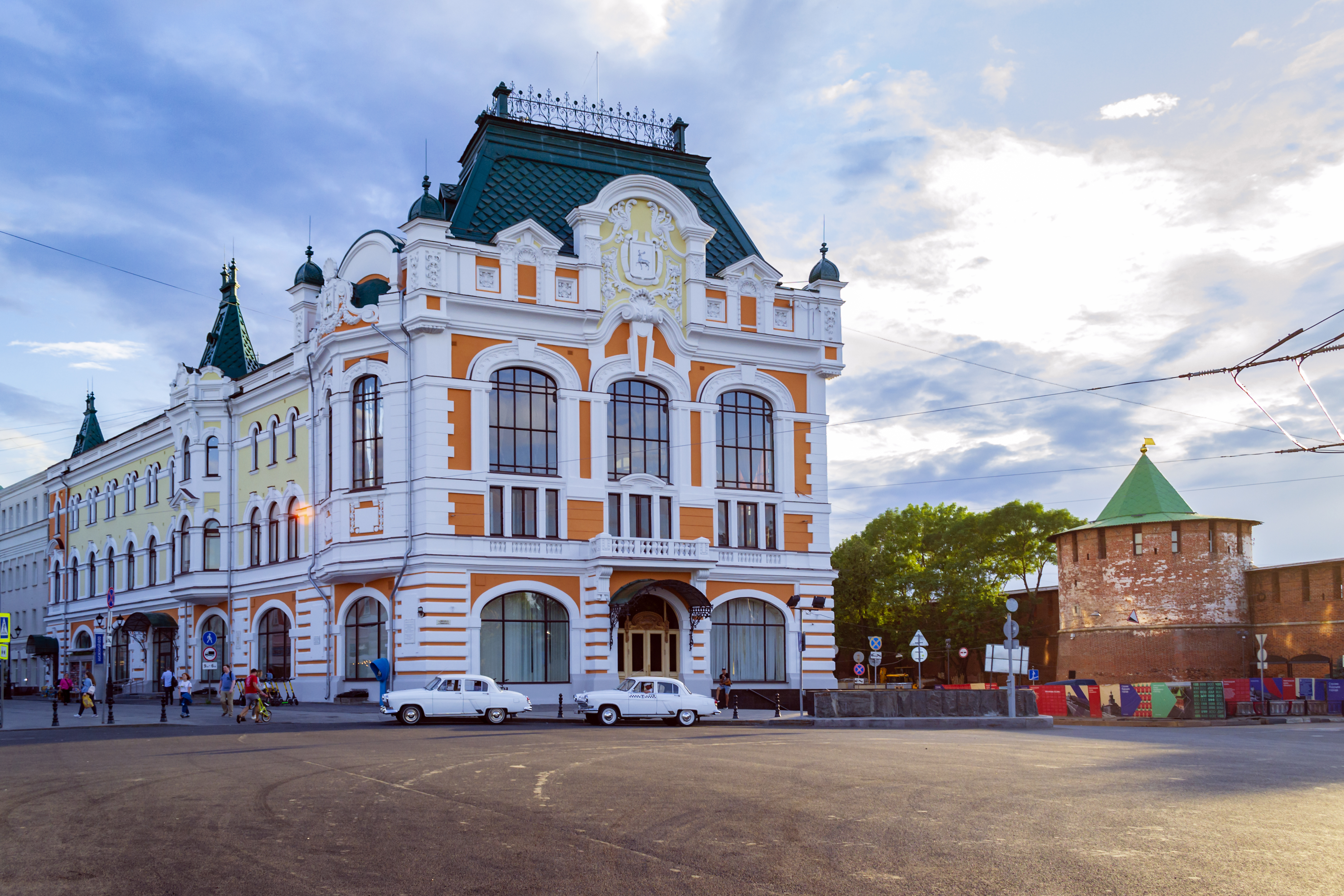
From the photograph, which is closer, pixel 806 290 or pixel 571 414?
pixel 571 414

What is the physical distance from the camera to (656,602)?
44.9m

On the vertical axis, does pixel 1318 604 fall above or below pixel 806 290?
below

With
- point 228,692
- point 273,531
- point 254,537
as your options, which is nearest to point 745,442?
point 273,531

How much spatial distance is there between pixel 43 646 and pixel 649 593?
149 ft

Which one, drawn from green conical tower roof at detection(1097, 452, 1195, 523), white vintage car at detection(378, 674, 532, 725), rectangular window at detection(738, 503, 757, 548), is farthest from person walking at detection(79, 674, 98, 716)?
green conical tower roof at detection(1097, 452, 1195, 523)

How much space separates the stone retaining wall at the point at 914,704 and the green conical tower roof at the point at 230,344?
3441cm

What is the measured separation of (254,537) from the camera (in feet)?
170

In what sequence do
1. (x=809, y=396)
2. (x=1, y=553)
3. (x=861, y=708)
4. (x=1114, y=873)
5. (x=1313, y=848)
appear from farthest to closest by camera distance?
(x=1, y=553), (x=809, y=396), (x=861, y=708), (x=1313, y=848), (x=1114, y=873)

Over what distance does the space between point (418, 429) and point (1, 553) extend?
203ft

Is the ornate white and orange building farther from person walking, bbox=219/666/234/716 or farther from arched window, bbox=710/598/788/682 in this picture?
person walking, bbox=219/666/234/716

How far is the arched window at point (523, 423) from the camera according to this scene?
140 ft

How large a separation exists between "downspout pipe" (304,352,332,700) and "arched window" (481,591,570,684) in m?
6.27

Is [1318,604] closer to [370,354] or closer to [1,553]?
[370,354]

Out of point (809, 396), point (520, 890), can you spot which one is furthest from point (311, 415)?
point (520, 890)
